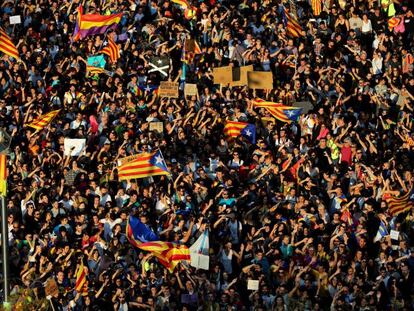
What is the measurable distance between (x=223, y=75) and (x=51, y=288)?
8221 mm

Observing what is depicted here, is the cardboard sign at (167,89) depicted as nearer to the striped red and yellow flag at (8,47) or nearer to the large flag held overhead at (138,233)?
the striped red and yellow flag at (8,47)

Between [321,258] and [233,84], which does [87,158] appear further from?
[321,258]

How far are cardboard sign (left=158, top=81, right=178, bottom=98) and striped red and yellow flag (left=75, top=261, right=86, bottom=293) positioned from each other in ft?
19.8

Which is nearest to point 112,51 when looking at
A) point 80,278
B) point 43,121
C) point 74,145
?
point 43,121

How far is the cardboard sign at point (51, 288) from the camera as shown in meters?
30.7

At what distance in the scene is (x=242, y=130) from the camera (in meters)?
35.6

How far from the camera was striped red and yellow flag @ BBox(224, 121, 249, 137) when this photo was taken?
1403 inches

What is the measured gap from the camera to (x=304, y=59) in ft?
121

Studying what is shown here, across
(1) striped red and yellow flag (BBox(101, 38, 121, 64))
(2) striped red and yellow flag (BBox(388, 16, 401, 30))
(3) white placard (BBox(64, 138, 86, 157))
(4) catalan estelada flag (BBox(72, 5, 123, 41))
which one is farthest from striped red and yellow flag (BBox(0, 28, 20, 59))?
(2) striped red and yellow flag (BBox(388, 16, 401, 30))

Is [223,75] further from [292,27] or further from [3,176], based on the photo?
[3,176]

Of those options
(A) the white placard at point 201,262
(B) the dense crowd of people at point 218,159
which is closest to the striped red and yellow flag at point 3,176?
(B) the dense crowd of people at point 218,159

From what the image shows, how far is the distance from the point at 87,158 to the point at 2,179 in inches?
246

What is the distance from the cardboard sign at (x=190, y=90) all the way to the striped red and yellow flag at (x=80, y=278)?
6087 mm

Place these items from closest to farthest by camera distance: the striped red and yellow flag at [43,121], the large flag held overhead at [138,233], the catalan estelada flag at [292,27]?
the large flag held overhead at [138,233], the striped red and yellow flag at [43,121], the catalan estelada flag at [292,27]
